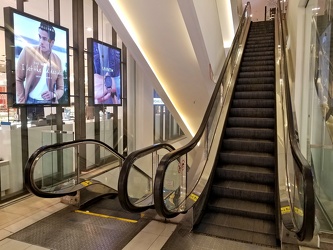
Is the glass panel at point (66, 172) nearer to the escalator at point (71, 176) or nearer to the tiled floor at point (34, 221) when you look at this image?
the escalator at point (71, 176)

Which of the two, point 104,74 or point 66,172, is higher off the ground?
point 104,74

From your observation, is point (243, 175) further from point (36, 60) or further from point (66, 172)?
point (36, 60)

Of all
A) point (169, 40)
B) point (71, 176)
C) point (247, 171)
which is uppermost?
point (169, 40)

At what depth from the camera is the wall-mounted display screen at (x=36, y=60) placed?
186 inches

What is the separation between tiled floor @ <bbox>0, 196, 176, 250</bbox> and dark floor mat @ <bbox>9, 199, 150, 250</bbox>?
100 mm

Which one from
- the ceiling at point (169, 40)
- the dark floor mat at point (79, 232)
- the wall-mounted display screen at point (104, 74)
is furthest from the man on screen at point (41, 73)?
the dark floor mat at point (79, 232)

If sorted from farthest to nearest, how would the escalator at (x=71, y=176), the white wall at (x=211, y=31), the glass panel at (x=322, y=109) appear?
the white wall at (x=211, y=31) → the escalator at (x=71, y=176) → the glass panel at (x=322, y=109)

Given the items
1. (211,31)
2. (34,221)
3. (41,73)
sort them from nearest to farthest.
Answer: (34,221), (41,73), (211,31)

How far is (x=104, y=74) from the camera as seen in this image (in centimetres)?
732

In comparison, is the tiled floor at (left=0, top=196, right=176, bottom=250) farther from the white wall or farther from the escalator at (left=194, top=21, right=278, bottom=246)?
the white wall

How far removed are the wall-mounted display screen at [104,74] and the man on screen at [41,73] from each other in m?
1.14

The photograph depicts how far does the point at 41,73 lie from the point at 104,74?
2.15m

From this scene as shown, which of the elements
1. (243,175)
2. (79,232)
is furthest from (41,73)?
(243,175)

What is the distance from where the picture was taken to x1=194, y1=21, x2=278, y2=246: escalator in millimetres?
3307
